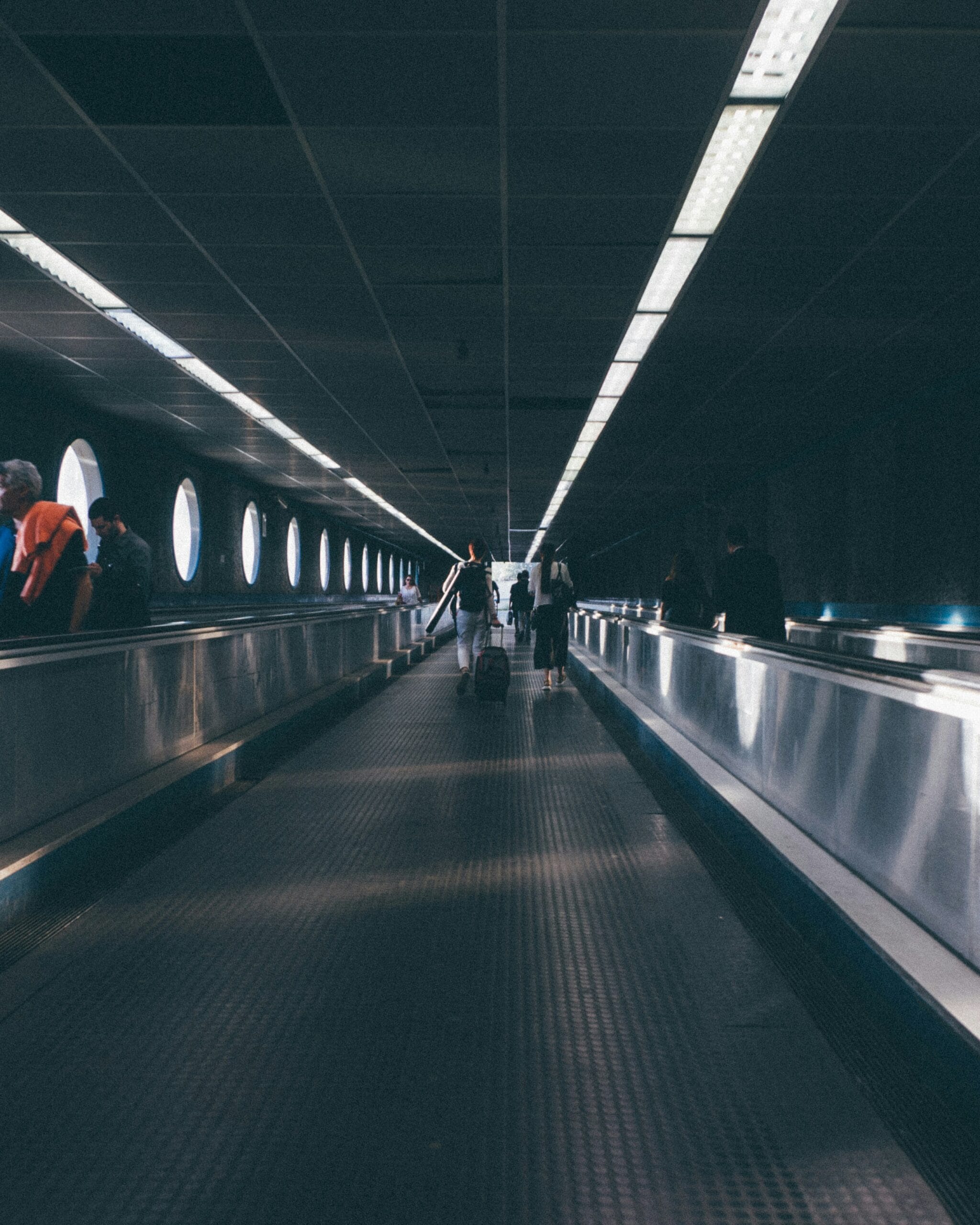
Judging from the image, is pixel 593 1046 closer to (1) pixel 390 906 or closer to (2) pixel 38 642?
(1) pixel 390 906

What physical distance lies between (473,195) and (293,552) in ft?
88.1

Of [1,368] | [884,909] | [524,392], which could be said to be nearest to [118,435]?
[1,368]

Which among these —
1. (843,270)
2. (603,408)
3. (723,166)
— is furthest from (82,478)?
(723,166)

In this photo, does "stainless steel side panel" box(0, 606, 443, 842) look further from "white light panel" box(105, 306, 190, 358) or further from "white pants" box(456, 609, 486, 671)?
"white light panel" box(105, 306, 190, 358)

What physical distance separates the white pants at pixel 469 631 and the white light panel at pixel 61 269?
5009 mm

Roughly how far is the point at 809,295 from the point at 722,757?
5609 millimetres

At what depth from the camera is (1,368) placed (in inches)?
542

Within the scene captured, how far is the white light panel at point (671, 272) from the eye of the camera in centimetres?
885

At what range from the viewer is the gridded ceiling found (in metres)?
5.62

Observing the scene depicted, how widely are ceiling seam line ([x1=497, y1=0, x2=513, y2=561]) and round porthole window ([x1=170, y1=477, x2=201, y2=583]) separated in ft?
31.9

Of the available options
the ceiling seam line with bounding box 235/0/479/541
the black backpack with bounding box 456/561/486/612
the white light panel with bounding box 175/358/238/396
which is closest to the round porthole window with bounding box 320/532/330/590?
the white light panel with bounding box 175/358/238/396

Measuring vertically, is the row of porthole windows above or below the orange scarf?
above

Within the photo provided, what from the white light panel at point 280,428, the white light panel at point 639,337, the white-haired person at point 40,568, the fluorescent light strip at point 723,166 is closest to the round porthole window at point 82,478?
Answer: the white light panel at point 280,428

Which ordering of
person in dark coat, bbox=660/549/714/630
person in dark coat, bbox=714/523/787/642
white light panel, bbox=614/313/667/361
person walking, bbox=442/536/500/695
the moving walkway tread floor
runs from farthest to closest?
person walking, bbox=442/536/500/695
white light panel, bbox=614/313/667/361
person in dark coat, bbox=660/549/714/630
person in dark coat, bbox=714/523/787/642
the moving walkway tread floor
